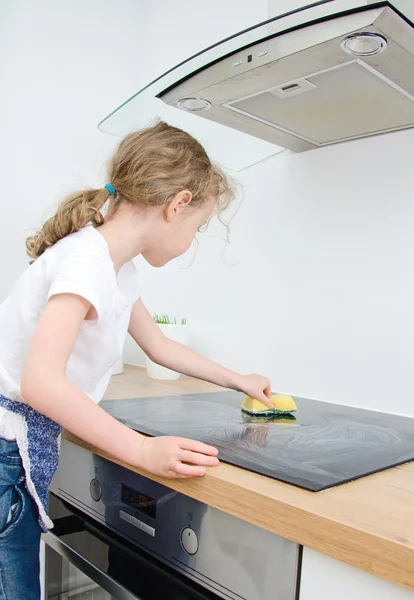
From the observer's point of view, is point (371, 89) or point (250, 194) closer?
point (371, 89)

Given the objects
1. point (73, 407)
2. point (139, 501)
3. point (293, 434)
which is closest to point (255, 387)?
point (293, 434)

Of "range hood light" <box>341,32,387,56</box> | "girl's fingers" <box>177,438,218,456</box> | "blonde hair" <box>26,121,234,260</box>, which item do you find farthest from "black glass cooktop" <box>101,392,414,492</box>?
"range hood light" <box>341,32,387,56</box>

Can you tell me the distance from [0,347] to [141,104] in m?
0.58

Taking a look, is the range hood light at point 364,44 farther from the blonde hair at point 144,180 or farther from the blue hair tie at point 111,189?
the blue hair tie at point 111,189

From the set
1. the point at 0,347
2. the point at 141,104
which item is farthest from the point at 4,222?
the point at 0,347

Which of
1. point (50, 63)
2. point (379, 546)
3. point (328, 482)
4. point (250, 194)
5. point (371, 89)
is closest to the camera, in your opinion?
point (379, 546)

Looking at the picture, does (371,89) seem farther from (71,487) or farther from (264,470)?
(71,487)

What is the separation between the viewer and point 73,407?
0.69 meters

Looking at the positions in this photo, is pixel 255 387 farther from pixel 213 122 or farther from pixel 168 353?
pixel 213 122

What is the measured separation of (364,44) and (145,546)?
78cm

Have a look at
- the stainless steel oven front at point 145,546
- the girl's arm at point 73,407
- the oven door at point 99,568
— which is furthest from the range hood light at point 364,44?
the oven door at point 99,568

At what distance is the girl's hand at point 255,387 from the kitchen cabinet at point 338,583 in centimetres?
46

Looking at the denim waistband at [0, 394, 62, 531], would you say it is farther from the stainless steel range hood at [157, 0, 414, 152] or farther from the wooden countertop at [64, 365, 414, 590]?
the stainless steel range hood at [157, 0, 414, 152]

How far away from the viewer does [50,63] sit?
1608 mm
